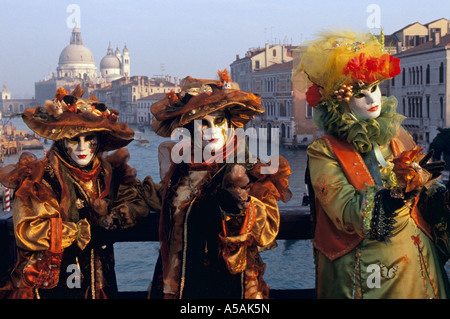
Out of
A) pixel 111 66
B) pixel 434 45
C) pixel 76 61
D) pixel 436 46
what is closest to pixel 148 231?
pixel 436 46

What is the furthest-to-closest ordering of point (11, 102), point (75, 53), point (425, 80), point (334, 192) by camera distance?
point (11, 102) → point (75, 53) → point (425, 80) → point (334, 192)

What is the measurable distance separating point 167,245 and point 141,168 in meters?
37.9

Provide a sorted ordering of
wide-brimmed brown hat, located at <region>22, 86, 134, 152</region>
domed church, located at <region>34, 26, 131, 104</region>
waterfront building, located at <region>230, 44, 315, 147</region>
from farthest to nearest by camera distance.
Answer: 1. domed church, located at <region>34, 26, 131, 104</region>
2. waterfront building, located at <region>230, 44, 315, 147</region>
3. wide-brimmed brown hat, located at <region>22, 86, 134, 152</region>

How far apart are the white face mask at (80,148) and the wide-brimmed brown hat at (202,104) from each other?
0.32m

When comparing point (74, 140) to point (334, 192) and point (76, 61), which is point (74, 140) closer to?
point (334, 192)

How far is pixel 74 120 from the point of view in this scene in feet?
9.68

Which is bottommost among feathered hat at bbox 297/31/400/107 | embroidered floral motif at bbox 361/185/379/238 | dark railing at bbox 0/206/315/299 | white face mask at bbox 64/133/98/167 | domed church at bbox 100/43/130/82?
dark railing at bbox 0/206/315/299

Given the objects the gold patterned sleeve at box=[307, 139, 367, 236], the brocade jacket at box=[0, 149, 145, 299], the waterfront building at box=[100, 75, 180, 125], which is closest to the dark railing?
the brocade jacket at box=[0, 149, 145, 299]

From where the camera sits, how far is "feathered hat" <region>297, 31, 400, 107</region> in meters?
2.85

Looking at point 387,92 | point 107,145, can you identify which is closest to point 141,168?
point 387,92

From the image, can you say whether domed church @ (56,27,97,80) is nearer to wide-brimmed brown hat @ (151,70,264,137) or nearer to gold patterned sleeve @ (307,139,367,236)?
wide-brimmed brown hat @ (151,70,264,137)

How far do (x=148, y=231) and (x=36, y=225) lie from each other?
1.84ft

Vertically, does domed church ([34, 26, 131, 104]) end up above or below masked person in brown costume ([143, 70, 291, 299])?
above

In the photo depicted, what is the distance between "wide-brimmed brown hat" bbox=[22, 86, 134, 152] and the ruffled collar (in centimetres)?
96
